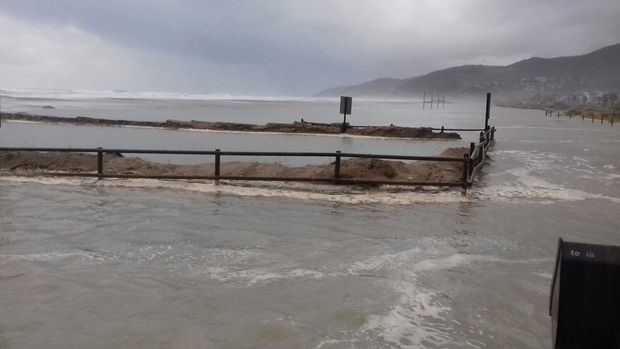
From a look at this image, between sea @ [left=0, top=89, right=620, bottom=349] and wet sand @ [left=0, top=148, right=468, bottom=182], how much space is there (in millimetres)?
1116

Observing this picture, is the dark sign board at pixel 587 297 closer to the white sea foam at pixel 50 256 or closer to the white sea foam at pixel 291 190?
the white sea foam at pixel 50 256

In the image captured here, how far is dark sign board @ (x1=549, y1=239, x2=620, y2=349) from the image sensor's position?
3377mm

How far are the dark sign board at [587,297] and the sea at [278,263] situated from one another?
65.0 inches

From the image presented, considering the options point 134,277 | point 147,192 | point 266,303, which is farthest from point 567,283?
point 147,192

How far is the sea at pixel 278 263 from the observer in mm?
5160

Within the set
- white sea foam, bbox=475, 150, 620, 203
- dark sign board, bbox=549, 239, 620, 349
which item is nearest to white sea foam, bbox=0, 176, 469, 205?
white sea foam, bbox=475, 150, 620, 203

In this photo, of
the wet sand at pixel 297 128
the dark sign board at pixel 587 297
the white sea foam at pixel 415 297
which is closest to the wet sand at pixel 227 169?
the white sea foam at pixel 415 297

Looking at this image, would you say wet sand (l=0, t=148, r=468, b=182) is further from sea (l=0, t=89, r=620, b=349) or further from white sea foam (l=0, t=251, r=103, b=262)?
white sea foam (l=0, t=251, r=103, b=262)

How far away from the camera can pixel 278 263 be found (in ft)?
23.7

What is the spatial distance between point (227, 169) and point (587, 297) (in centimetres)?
1275

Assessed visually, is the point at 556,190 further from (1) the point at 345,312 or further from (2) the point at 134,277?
(2) the point at 134,277

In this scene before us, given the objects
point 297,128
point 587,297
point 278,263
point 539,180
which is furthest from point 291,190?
point 297,128

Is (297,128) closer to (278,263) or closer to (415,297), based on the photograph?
(278,263)

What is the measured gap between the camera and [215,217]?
9.95m
